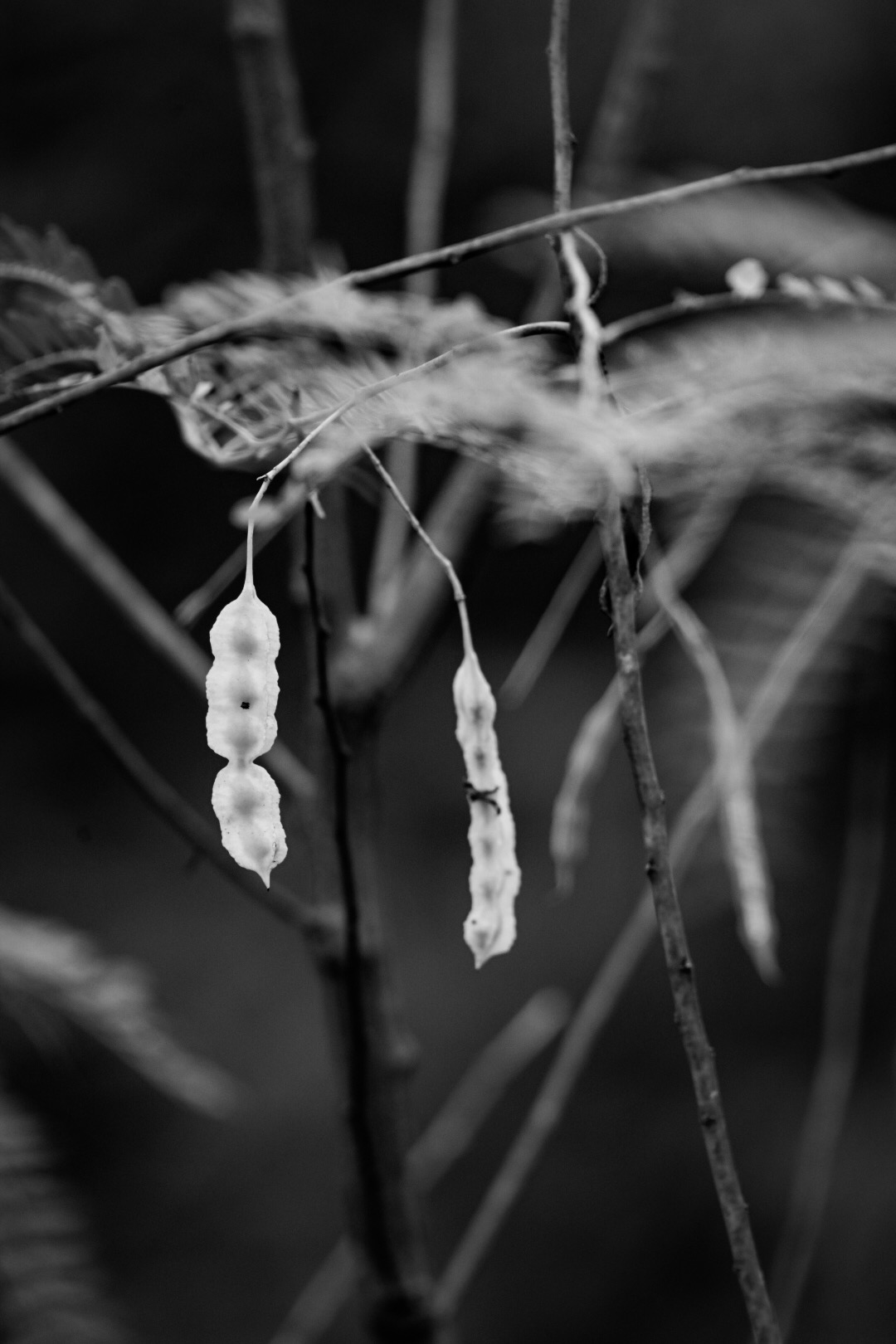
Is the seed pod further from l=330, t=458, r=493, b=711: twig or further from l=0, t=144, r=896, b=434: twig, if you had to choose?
l=330, t=458, r=493, b=711: twig

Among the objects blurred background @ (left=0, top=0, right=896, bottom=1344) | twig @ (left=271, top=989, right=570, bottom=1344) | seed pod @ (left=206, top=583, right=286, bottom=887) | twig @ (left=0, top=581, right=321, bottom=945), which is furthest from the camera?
blurred background @ (left=0, top=0, right=896, bottom=1344)

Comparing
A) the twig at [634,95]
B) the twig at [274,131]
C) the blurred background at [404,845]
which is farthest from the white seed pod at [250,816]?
the blurred background at [404,845]

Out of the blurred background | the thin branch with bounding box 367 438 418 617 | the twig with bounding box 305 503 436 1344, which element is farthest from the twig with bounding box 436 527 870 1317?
the blurred background

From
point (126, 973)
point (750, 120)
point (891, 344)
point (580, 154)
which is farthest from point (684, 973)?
point (750, 120)

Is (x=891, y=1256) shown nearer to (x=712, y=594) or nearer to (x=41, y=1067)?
(x=712, y=594)

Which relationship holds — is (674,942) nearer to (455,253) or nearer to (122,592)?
(455,253)

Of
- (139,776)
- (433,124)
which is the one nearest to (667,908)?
(139,776)

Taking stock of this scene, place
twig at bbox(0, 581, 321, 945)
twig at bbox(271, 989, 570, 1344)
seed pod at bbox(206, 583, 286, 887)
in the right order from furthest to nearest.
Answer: twig at bbox(271, 989, 570, 1344) < twig at bbox(0, 581, 321, 945) < seed pod at bbox(206, 583, 286, 887)

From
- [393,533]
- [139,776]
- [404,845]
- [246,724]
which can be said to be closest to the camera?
[246,724]
